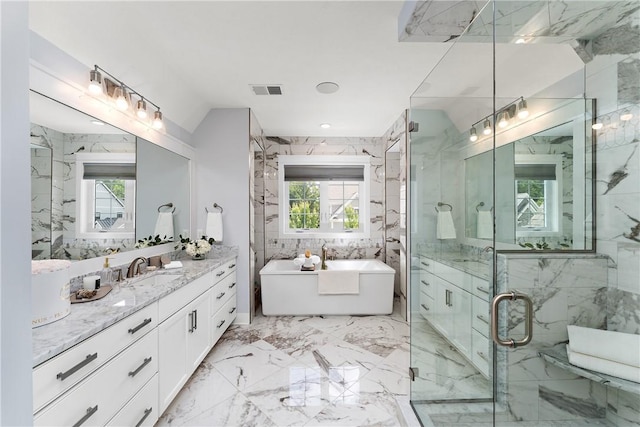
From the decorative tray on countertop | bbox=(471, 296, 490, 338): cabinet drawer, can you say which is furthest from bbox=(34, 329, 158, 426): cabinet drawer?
bbox=(471, 296, 490, 338): cabinet drawer

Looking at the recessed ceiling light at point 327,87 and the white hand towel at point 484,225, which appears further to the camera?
the recessed ceiling light at point 327,87

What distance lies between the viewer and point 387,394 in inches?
84.1

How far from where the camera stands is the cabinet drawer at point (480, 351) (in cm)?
156

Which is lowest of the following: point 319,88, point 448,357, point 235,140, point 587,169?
point 448,357

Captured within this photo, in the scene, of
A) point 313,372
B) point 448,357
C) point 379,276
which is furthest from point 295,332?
point 448,357

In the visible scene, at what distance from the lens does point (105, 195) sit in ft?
6.96

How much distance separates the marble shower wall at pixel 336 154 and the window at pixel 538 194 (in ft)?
9.76

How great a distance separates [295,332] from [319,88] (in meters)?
2.62

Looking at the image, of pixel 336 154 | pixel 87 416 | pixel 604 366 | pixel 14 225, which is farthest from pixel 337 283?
pixel 14 225

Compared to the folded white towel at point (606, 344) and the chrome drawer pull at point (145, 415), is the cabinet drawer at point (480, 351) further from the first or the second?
the chrome drawer pull at point (145, 415)

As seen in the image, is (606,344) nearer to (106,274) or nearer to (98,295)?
(98,295)

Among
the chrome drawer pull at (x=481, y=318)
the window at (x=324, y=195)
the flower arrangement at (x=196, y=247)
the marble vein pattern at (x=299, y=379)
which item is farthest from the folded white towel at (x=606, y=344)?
the window at (x=324, y=195)

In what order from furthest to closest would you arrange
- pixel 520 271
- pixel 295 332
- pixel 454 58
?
pixel 295 332 < pixel 454 58 < pixel 520 271

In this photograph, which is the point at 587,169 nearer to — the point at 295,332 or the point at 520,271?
the point at 520,271
